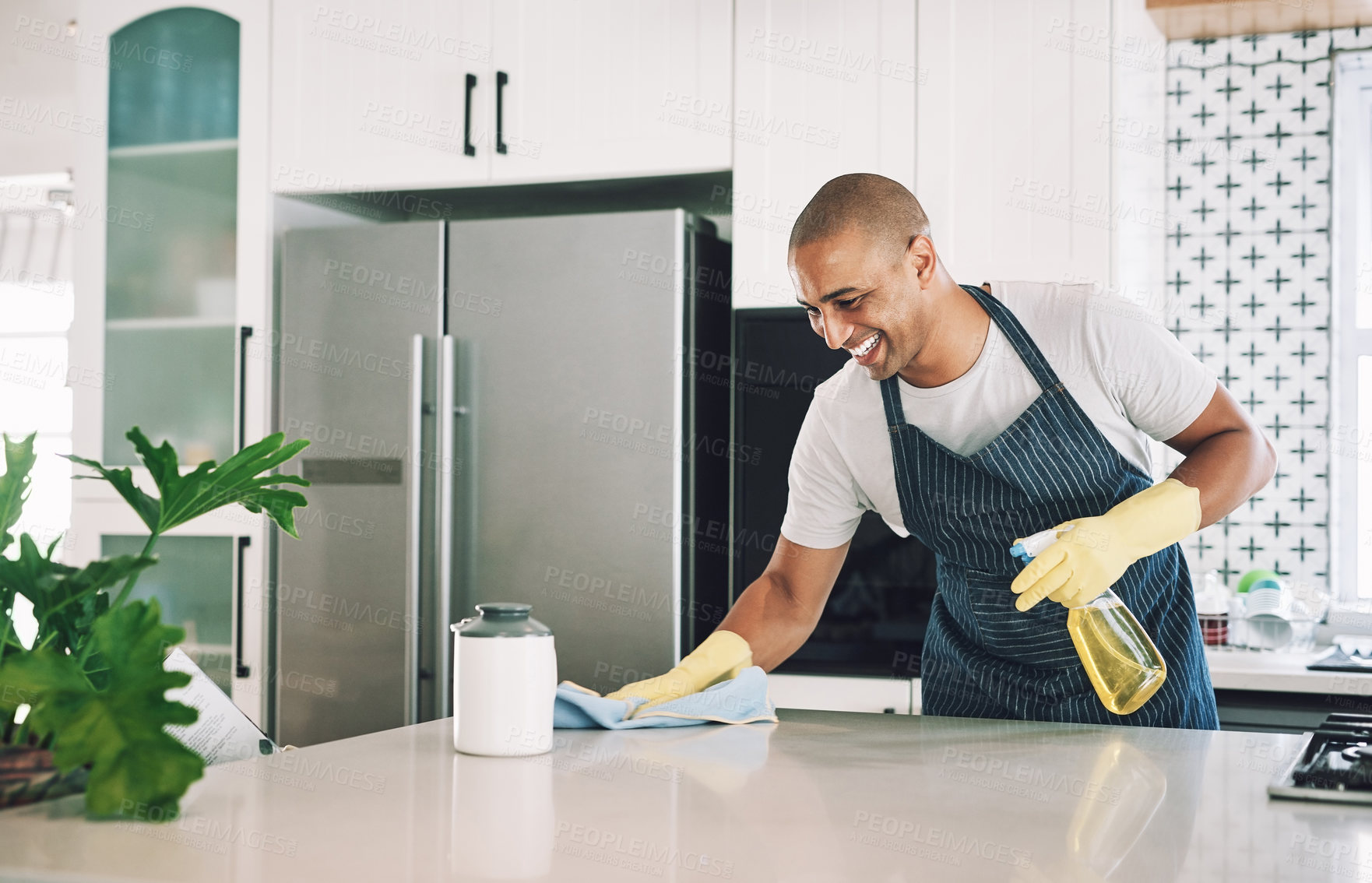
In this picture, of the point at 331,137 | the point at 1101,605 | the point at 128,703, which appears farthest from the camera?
the point at 331,137

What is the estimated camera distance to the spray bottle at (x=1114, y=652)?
1.34 m

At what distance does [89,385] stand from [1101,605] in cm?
240

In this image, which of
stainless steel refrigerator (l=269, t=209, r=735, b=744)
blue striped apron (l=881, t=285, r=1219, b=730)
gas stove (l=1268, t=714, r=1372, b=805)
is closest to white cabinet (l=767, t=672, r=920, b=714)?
stainless steel refrigerator (l=269, t=209, r=735, b=744)

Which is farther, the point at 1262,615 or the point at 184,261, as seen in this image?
the point at 184,261

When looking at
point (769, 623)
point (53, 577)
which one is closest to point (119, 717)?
point (53, 577)

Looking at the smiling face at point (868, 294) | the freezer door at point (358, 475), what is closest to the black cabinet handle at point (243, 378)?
the freezer door at point (358, 475)

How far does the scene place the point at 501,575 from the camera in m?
2.50

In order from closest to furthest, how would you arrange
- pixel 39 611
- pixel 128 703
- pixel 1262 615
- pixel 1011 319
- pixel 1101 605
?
pixel 128 703
pixel 39 611
pixel 1101 605
pixel 1011 319
pixel 1262 615

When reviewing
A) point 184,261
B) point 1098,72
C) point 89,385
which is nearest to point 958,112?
point 1098,72

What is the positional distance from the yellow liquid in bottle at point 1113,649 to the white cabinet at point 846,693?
976 mm

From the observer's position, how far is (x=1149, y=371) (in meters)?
1.57

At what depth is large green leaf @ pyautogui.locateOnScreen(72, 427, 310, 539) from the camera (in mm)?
978

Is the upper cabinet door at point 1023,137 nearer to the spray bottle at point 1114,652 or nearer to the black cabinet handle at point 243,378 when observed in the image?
the spray bottle at point 1114,652

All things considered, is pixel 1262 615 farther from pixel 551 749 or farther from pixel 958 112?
pixel 551 749
